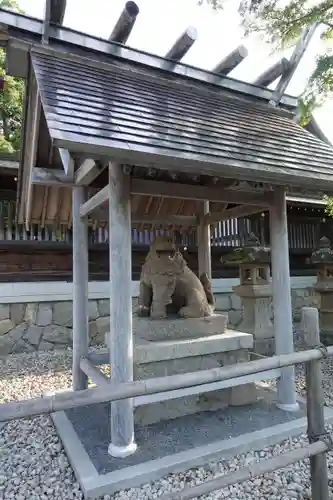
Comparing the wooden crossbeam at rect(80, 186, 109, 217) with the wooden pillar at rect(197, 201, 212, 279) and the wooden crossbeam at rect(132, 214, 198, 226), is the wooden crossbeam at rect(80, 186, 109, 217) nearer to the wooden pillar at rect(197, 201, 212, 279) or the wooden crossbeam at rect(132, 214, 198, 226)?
the wooden crossbeam at rect(132, 214, 198, 226)

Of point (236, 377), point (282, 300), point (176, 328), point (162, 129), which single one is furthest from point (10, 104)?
point (236, 377)

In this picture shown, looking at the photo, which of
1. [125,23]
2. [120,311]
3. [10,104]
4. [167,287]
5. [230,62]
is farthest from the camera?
[10,104]

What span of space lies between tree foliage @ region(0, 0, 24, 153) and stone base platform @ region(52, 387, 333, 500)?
23.1 feet

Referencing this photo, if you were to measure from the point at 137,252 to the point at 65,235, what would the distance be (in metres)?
1.46

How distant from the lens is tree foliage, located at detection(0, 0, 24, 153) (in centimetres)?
885

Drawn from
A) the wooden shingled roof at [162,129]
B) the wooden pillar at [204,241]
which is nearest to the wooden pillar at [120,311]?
the wooden shingled roof at [162,129]

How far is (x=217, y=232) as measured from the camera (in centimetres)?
798

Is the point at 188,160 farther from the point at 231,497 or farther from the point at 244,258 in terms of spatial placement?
the point at 244,258

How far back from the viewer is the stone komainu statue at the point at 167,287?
138 inches

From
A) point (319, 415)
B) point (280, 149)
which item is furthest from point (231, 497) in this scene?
point (280, 149)

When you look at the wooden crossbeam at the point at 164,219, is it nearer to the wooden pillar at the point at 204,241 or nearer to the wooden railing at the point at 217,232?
the wooden pillar at the point at 204,241

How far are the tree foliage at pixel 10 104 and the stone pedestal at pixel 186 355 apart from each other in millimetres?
6711

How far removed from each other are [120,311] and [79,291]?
3.65 feet

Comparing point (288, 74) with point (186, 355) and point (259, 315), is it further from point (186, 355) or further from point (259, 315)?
point (186, 355)
